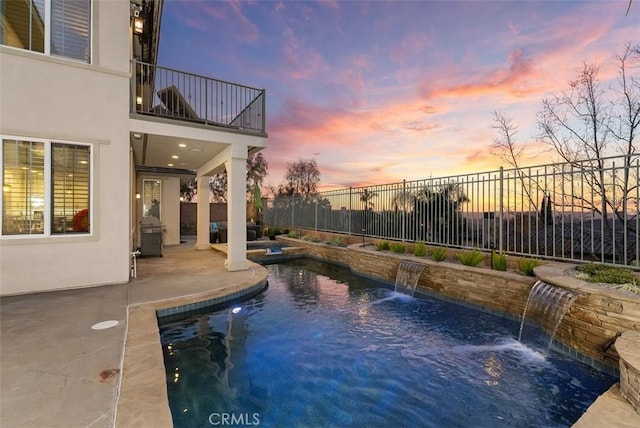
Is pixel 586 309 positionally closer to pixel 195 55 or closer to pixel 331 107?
pixel 331 107

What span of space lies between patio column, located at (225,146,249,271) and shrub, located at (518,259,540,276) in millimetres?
6429

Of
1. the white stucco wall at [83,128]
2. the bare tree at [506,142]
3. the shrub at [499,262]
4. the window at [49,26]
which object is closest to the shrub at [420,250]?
the shrub at [499,262]

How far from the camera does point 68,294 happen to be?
5246 mm

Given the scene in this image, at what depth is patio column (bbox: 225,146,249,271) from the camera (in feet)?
24.7

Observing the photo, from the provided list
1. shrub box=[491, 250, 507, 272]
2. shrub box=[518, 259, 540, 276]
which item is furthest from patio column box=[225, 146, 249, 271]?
shrub box=[518, 259, 540, 276]

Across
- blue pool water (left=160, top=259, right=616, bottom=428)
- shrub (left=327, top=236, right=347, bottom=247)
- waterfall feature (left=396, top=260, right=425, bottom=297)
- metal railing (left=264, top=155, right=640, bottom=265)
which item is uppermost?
metal railing (left=264, top=155, right=640, bottom=265)

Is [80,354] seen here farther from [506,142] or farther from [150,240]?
[506,142]

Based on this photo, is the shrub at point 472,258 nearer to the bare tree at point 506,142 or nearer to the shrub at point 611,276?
the shrub at point 611,276

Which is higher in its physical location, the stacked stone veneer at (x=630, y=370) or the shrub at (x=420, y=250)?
the shrub at (x=420, y=250)

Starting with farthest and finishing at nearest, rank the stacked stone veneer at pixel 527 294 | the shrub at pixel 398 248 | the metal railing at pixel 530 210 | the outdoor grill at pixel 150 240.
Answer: the outdoor grill at pixel 150 240 < the shrub at pixel 398 248 < the metal railing at pixel 530 210 < the stacked stone veneer at pixel 527 294

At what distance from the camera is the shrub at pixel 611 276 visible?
3.86m

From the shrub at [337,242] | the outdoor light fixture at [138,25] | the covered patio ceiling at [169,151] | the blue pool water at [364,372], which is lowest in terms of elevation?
the blue pool water at [364,372]

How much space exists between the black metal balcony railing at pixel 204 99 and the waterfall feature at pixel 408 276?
527cm

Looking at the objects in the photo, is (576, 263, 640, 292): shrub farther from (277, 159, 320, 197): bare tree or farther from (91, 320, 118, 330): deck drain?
(277, 159, 320, 197): bare tree
